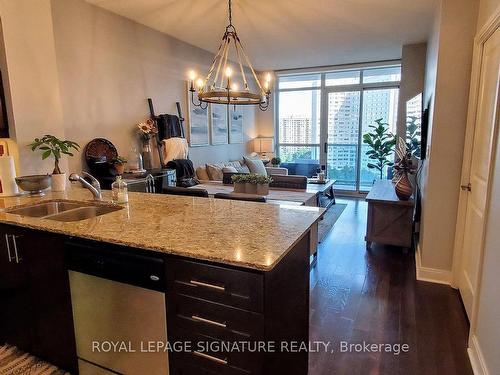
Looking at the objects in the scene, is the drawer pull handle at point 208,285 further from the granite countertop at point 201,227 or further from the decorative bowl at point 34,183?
the decorative bowl at point 34,183

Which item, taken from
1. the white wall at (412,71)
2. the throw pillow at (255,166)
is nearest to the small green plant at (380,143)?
the white wall at (412,71)

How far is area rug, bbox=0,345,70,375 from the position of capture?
191 cm

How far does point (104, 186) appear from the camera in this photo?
11.5 ft

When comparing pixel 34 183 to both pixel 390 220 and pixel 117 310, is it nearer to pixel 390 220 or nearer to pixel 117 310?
pixel 117 310

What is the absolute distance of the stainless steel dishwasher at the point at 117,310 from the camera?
4.66 feet

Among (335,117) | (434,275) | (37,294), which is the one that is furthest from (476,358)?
(335,117)

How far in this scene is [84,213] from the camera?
88.4 inches

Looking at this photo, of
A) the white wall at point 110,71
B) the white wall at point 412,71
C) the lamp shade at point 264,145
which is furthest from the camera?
the lamp shade at point 264,145

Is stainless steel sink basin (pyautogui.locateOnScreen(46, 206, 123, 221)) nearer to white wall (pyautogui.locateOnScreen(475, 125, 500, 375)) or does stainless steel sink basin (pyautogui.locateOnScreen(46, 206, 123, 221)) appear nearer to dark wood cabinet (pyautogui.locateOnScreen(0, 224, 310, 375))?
dark wood cabinet (pyautogui.locateOnScreen(0, 224, 310, 375))

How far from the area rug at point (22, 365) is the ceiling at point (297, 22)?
3.42 meters

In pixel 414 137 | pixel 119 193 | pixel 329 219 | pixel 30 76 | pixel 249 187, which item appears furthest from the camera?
pixel 329 219

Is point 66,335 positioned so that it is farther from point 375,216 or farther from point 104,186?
point 375,216

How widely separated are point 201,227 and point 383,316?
1715 mm

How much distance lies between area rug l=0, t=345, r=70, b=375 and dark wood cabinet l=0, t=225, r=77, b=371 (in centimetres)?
7
